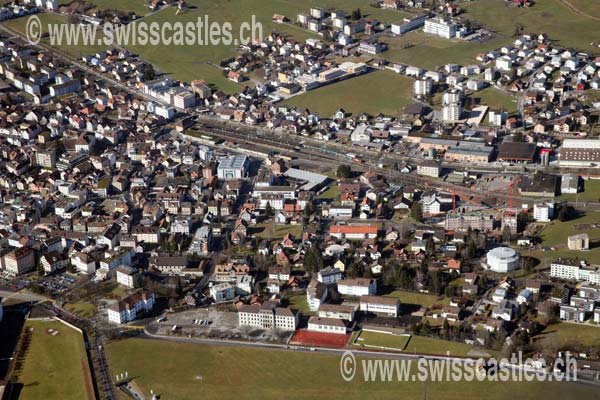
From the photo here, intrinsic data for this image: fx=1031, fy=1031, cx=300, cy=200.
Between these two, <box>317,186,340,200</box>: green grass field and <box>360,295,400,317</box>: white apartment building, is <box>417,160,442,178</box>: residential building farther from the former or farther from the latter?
<box>360,295,400,317</box>: white apartment building

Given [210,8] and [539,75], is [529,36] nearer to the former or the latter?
[539,75]

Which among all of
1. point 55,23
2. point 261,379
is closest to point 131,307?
point 261,379

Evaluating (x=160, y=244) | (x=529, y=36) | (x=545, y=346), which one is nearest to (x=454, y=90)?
(x=529, y=36)

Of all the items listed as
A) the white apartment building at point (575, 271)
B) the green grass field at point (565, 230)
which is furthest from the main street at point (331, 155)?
the white apartment building at point (575, 271)

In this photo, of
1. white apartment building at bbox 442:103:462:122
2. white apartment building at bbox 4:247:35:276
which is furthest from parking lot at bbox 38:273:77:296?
white apartment building at bbox 442:103:462:122

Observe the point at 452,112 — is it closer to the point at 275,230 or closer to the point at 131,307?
the point at 275,230

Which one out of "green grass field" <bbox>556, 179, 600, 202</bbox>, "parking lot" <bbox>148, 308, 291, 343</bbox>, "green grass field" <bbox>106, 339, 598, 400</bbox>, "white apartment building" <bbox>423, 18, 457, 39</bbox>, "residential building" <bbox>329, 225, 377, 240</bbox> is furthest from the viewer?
"white apartment building" <bbox>423, 18, 457, 39</bbox>

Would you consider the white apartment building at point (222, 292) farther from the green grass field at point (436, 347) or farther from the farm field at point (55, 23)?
the farm field at point (55, 23)
